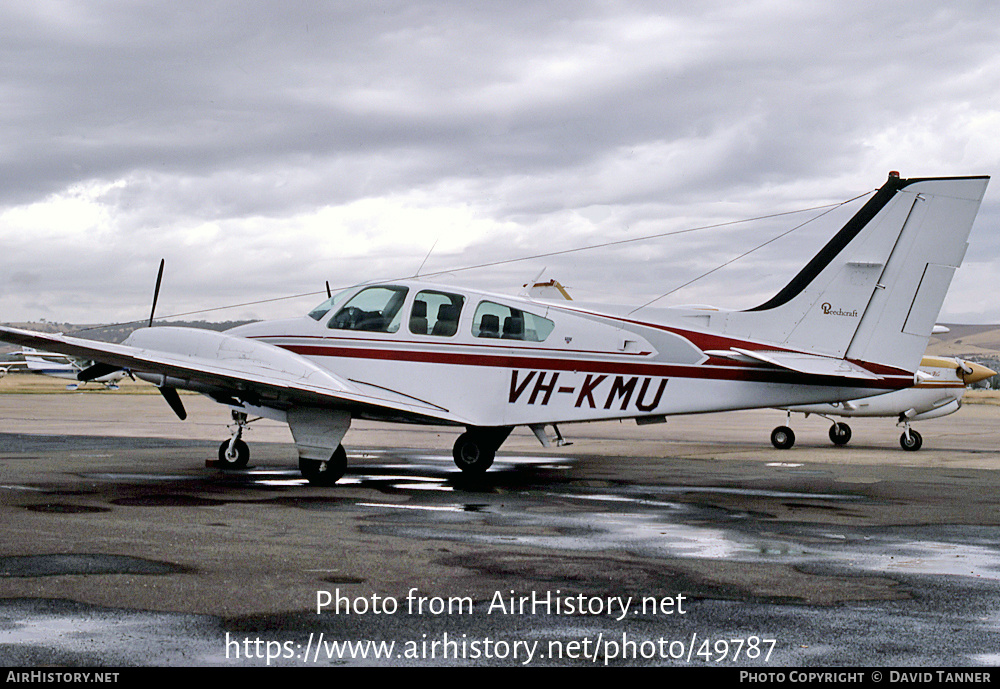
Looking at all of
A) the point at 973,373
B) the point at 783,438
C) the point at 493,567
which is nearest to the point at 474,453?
the point at 493,567

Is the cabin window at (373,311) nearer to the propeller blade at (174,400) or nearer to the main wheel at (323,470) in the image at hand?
the main wheel at (323,470)

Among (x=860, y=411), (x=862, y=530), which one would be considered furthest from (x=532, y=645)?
(x=860, y=411)

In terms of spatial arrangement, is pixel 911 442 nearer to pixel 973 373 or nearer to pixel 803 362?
pixel 973 373

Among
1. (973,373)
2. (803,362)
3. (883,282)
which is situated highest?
(883,282)

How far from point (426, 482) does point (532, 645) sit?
8444 mm

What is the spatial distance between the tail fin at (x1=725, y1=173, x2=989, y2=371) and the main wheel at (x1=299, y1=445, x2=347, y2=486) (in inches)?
231

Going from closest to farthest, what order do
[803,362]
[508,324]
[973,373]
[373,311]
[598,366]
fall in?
[803,362]
[598,366]
[508,324]
[373,311]
[973,373]

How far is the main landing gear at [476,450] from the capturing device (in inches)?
516

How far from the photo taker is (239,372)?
11805 mm

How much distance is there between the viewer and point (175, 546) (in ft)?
25.1

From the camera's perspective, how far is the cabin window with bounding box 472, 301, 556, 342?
12.8 m

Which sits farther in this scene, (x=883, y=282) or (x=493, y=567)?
(x=883, y=282)

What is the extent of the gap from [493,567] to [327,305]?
24.8 ft

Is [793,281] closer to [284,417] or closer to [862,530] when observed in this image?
[862,530]
